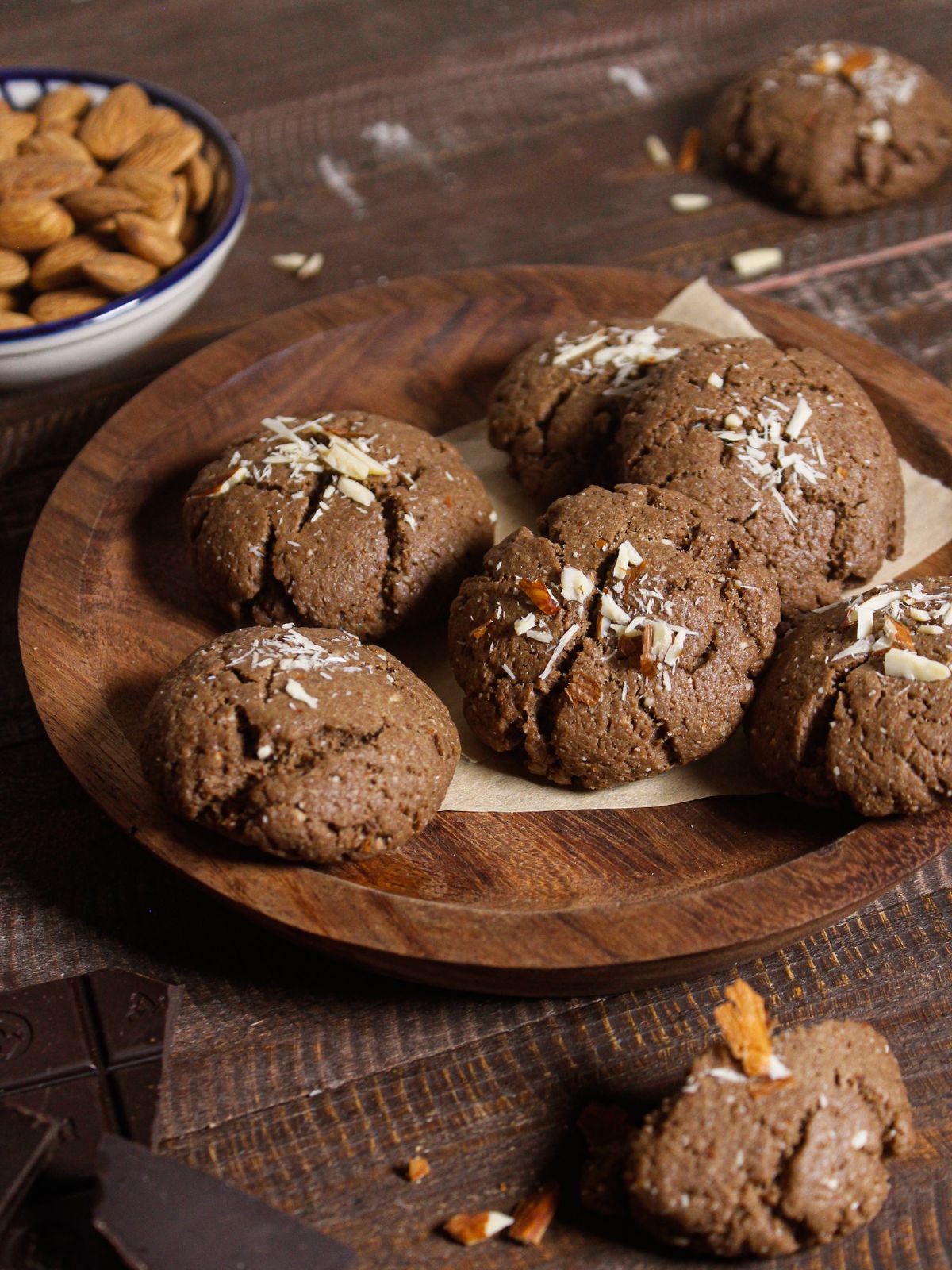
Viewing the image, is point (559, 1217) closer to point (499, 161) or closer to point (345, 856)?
point (345, 856)

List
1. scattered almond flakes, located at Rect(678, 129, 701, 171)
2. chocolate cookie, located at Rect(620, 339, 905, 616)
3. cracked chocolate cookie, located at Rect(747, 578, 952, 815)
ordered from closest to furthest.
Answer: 1. cracked chocolate cookie, located at Rect(747, 578, 952, 815)
2. chocolate cookie, located at Rect(620, 339, 905, 616)
3. scattered almond flakes, located at Rect(678, 129, 701, 171)

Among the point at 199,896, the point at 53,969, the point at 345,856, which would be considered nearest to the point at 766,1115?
the point at 345,856

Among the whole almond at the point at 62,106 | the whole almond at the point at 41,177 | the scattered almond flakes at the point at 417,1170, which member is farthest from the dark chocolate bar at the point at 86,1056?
the whole almond at the point at 62,106

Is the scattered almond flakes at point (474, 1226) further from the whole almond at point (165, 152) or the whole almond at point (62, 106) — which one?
the whole almond at point (62, 106)

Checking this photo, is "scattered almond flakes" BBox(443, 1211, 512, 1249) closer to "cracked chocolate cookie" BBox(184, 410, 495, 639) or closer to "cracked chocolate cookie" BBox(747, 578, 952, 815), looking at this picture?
"cracked chocolate cookie" BBox(747, 578, 952, 815)

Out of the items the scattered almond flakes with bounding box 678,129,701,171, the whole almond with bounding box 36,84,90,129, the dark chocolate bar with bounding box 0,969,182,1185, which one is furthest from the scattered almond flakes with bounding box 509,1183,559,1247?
the scattered almond flakes with bounding box 678,129,701,171
